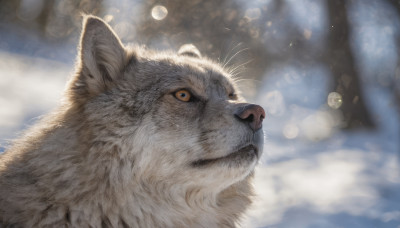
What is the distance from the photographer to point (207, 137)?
2.85 metres

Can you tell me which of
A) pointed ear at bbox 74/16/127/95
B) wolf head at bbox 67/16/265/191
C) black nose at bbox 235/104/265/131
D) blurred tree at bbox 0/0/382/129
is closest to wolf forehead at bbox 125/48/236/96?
wolf head at bbox 67/16/265/191

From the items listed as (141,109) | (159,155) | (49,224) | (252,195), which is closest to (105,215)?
(49,224)

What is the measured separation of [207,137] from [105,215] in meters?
0.97

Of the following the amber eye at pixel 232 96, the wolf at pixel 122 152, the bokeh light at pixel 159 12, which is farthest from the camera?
the bokeh light at pixel 159 12

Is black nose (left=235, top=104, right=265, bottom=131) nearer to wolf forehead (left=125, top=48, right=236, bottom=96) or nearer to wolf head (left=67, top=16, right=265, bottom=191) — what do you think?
wolf head (left=67, top=16, right=265, bottom=191)

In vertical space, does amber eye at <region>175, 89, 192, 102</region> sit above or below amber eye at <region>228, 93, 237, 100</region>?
below

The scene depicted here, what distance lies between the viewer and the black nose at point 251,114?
9.41 ft

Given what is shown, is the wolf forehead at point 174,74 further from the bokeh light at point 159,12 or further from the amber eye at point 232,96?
the bokeh light at point 159,12

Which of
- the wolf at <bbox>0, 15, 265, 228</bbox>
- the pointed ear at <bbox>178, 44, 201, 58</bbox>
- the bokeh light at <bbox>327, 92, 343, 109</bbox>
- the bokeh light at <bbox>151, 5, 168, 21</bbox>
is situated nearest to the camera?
the wolf at <bbox>0, 15, 265, 228</bbox>

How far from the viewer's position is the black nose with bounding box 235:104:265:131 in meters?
2.87

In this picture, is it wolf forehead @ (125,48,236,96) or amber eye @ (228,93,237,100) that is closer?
wolf forehead @ (125,48,236,96)

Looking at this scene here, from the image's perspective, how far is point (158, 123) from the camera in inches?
114

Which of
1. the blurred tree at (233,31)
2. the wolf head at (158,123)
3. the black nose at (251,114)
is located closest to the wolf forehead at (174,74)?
the wolf head at (158,123)

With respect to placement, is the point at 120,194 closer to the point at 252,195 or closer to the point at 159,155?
the point at 159,155
